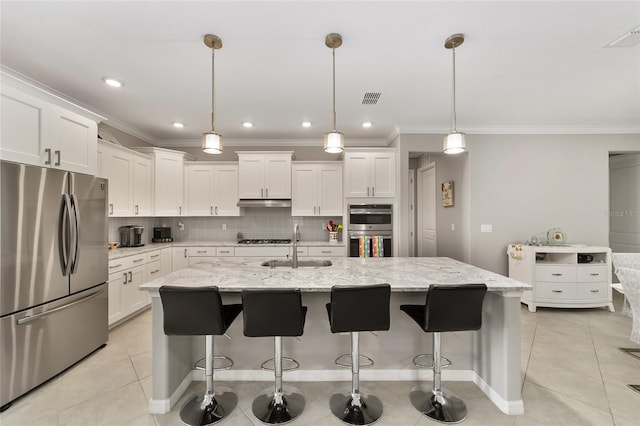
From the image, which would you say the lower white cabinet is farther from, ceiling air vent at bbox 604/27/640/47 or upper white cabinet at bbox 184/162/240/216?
ceiling air vent at bbox 604/27/640/47

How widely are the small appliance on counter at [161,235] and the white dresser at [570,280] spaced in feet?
18.7

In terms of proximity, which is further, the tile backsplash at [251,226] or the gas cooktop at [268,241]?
the tile backsplash at [251,226]

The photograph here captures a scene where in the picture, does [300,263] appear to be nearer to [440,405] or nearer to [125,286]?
[440,405]

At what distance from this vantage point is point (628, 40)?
2.21 meters

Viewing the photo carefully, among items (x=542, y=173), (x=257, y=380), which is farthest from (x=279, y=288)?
(x=542, y=173)

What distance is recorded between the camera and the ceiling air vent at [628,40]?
2123 mm

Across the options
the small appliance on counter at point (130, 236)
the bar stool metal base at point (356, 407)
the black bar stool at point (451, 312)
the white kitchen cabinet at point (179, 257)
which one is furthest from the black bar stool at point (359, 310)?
the small appliance on counter at point (130, 236)

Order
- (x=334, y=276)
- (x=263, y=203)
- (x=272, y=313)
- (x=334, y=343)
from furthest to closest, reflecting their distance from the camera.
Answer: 1. (x=263, y=203)
2. (x=334, y=343)
3. (x=334, y=276)
4. (x=272, y=313)

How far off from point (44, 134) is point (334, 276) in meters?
2.71

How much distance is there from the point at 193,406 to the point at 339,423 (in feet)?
3.49

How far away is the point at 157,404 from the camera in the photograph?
6.52 feet

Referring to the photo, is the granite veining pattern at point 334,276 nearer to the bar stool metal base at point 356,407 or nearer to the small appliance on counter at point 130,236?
the bar stool metal base at point 356,407

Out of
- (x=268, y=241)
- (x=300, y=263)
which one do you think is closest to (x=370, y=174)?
(x=268, y=241)

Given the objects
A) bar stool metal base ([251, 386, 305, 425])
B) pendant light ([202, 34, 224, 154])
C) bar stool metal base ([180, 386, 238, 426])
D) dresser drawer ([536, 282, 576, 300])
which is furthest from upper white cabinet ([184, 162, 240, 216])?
dresser drawer ([536, 282, 576, 300])
